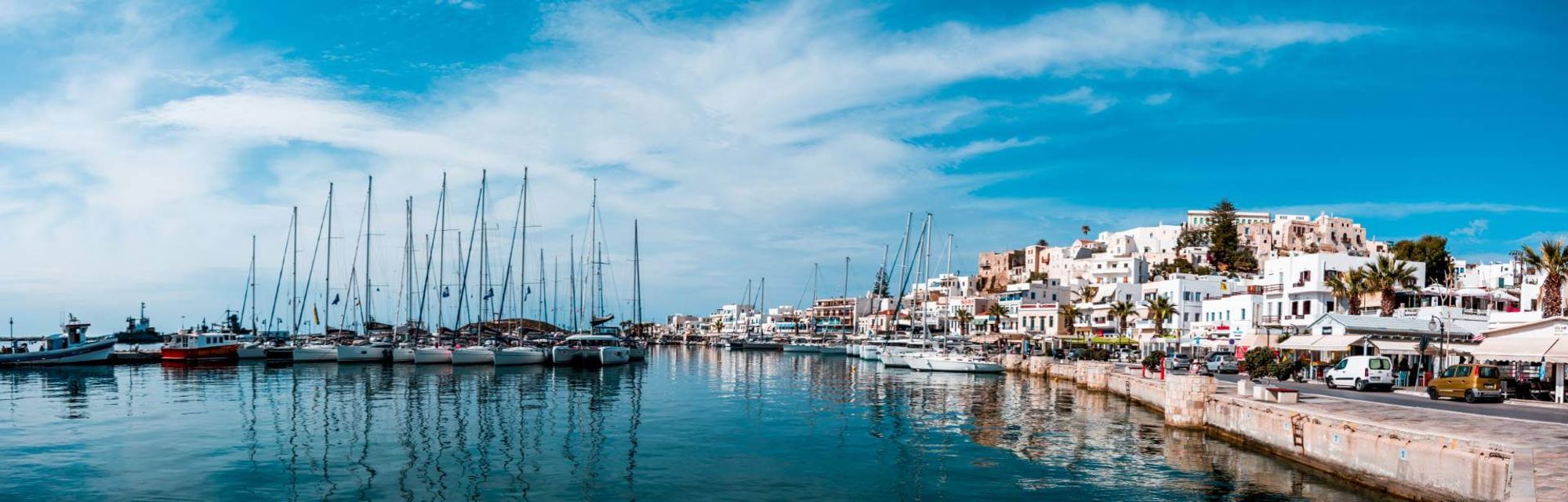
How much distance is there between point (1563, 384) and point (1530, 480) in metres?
18.9

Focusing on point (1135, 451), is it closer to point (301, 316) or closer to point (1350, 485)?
point (1350, 485)

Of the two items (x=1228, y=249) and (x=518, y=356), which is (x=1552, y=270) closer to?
(x=518, y=356)

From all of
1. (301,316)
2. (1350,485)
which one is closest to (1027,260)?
(301,316)

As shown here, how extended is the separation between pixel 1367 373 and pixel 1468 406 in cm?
747

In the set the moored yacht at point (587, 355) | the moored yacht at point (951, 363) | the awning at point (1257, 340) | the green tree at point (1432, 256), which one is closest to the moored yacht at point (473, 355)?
the moored yacht at point (587, 355)

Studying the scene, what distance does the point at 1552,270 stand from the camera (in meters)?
45.7

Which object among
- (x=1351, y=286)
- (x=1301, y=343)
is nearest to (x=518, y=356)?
(x=1301, y=343)

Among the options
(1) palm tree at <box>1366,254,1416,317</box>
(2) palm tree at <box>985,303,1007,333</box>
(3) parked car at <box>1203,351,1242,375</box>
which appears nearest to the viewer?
(3) parked car at <box>1203,351,1242,375</box>

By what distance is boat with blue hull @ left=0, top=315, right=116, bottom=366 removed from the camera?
A: 66.4 m

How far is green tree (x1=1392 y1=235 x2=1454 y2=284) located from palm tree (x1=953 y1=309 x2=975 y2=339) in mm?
49747

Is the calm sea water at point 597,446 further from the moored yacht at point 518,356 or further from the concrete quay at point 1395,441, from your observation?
the moored yacht at point 518,356

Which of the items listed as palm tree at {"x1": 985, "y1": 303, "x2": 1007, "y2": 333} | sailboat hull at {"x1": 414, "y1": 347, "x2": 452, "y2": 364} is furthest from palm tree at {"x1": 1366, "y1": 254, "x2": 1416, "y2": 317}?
sailboat hull at {"x1": 414, "y1": 347, "x2": 452, "y2": 364}

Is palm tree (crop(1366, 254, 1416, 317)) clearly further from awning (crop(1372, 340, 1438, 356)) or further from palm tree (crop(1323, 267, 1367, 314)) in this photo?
awning (crop(1372, 340, 1438, 356))

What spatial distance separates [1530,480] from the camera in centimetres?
1476
